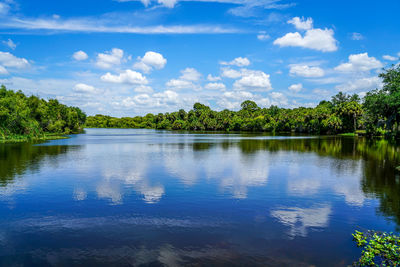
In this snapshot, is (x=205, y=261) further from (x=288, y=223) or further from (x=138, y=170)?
(x=138, y=170)

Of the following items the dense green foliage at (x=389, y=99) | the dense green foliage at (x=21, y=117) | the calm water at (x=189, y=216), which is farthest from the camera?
the dense green foliage at (x=21, y=117)

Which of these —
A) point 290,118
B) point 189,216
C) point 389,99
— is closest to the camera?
point 189,216

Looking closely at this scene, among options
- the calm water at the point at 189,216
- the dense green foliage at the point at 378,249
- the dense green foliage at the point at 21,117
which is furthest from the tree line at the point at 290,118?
the dense green foliage at the point at 378,249

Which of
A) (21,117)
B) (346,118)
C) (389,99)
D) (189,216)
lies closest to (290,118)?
(346,118)

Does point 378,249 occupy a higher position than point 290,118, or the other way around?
point 290,118

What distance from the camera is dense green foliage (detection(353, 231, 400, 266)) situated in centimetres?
909

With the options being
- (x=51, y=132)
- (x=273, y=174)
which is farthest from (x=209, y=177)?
(x=51, y=132)

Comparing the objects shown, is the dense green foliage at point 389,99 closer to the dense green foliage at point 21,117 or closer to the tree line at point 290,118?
the tree line at point 290,118

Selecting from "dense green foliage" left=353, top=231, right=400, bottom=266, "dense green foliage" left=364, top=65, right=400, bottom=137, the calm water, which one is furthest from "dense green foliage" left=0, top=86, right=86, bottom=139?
"dense green foliage" left=364, top=65, right=400, bottom=137

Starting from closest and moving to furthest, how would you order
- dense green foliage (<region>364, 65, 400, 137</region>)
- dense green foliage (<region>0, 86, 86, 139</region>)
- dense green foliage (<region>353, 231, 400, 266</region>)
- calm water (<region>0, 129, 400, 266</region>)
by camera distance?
dense green foliage (<region>353, 231, 400, 266</region>) → calm water (<region>0, 129, 400, 266</region>) → dense green foliage (<region>364, 65, 400, 137</region>) → dense green foliage (<region>0, 86, 86, 139</region>)

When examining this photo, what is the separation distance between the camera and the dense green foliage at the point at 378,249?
909 cm

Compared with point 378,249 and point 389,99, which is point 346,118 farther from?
point 378,249

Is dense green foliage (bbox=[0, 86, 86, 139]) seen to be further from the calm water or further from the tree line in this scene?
the calm water

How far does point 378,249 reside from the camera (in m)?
9.85
